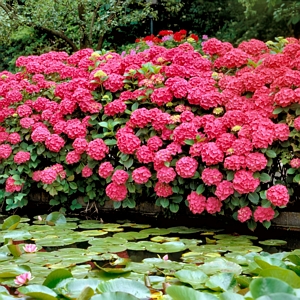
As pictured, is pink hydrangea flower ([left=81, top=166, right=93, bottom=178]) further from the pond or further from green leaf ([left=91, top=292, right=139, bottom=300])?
green leaf ([left=91, top=292, right=139, bottom=300])

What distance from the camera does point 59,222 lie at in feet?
14.4

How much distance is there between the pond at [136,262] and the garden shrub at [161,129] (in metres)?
0.29

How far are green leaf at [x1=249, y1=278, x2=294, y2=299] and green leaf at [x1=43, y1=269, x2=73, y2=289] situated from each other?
0.94 metres

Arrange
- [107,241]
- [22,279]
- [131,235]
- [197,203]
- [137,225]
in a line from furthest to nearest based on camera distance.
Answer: [137,225]
[197,203]
[131,235]
[107,241]
[22,279]

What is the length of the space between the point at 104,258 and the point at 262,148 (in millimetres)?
1349

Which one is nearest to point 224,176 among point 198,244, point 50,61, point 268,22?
point 198,244

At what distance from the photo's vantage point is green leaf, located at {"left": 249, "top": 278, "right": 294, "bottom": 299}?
1.88m

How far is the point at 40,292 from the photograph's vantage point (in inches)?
86.6

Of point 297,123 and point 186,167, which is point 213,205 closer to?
point 186,167

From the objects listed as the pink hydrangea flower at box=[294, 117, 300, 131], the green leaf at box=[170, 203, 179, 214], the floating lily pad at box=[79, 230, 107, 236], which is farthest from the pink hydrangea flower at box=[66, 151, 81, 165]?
the pink hydrangea flower at box=[294, 117, 300, 131]

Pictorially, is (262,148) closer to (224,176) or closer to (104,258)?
(224,176)

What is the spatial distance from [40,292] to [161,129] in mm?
2276

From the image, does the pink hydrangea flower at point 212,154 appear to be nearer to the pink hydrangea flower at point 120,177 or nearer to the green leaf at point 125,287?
the pink hydrangea flower at point 120,177

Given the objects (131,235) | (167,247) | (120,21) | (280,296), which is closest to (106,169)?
(131,235)
